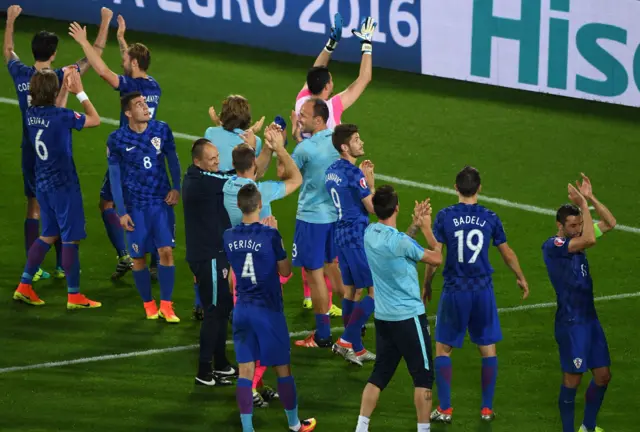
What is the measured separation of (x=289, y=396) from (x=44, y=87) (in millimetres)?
3967

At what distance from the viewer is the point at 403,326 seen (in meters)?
9.36

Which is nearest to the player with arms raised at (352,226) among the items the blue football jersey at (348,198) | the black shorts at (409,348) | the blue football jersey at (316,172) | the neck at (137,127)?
the blue football jersey at (348,198)

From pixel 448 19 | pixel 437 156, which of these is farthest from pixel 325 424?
pixel 448 19

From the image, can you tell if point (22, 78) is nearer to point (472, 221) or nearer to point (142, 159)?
point (142, 159)

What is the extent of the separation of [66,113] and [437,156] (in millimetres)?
5943

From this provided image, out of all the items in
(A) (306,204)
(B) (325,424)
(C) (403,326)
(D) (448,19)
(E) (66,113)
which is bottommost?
(B) (325,424)

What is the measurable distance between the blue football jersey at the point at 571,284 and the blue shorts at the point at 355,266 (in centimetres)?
182

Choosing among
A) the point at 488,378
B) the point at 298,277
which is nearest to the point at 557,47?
the point at 298,277

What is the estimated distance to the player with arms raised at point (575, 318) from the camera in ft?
31.3

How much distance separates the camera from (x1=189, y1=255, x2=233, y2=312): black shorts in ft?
34.7

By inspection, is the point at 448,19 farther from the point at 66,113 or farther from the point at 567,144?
the point at 66,113

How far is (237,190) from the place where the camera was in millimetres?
10188

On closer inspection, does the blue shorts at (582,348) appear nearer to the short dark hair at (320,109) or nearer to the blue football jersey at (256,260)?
the blue football jersey at (256,260)

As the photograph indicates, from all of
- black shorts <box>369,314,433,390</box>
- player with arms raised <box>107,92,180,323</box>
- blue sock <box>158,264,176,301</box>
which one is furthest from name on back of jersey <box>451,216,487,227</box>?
blue sock <box>158,264,176,301</box>
